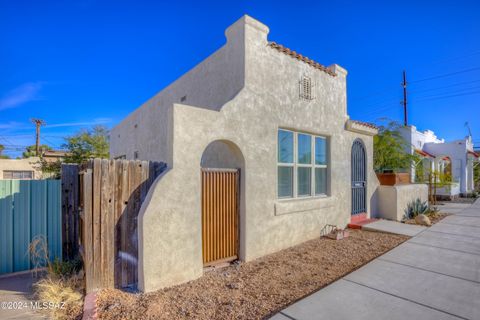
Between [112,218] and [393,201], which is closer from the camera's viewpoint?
[112,218]

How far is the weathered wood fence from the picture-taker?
3.90 m

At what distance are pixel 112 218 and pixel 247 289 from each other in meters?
2.60

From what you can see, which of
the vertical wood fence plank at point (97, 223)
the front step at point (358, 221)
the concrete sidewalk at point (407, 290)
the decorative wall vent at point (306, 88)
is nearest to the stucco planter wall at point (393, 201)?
the front step at point (358, 221)

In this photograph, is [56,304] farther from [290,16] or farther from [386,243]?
[290,16]

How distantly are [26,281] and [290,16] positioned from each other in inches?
401

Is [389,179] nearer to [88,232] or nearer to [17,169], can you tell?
[88,232]

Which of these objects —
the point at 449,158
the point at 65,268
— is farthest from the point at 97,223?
the point at 449,158

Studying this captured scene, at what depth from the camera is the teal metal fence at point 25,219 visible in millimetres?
4902

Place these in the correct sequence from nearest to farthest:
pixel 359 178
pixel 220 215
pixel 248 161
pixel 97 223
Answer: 1. pixel 97 223
2. pixel 220 215
3. pixel 248 161
4. pixel 359 178

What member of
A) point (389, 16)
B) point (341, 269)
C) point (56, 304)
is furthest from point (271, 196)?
Result: point (389, 16)

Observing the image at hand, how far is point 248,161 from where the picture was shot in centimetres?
548

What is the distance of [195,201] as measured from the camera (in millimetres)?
4617

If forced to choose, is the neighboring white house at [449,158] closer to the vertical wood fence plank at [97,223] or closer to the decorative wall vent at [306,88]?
the decorative wall vent at [306,88]

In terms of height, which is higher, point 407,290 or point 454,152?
point 454,152
